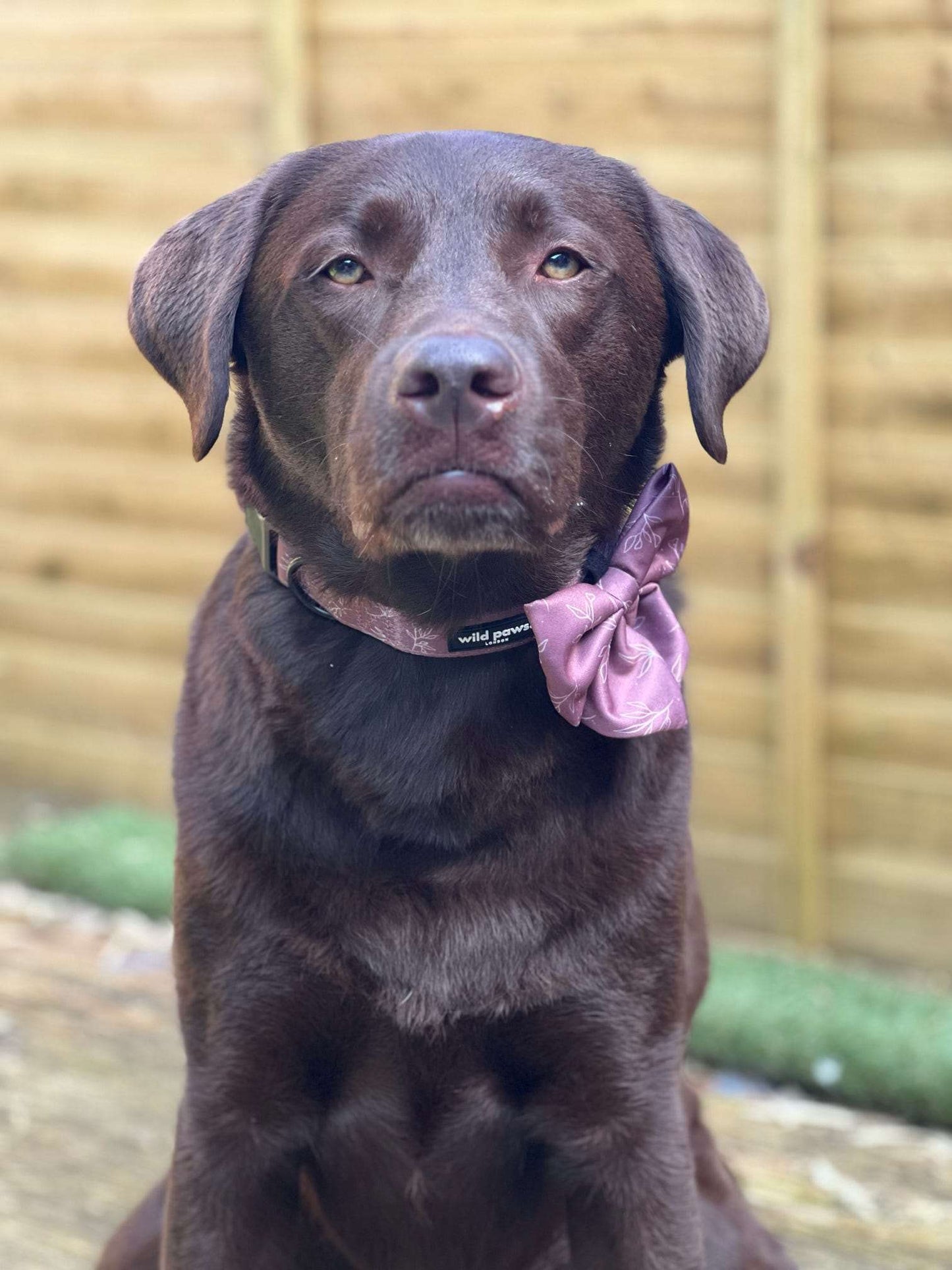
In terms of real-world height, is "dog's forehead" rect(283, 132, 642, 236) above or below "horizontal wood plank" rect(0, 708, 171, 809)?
above

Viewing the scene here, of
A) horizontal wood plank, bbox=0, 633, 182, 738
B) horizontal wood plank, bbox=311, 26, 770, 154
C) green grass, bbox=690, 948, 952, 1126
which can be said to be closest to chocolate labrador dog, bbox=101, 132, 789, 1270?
green grass, bbox=690, 948, 952, 1126

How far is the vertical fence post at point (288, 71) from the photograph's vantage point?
399cm

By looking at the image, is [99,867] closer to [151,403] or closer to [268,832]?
[151,403]

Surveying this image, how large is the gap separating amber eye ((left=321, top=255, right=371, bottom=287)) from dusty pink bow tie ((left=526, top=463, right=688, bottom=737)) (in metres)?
0.39

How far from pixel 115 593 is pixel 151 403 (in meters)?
0.57

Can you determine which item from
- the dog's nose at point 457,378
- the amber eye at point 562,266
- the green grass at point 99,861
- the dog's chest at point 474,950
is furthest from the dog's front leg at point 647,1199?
the green grass at point 99,861


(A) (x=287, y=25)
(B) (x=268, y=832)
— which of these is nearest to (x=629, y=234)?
(B) (x=268, y=832)

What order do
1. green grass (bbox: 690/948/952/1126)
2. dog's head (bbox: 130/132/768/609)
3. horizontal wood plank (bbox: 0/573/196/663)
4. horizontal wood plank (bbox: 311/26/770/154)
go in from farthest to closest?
horizontal wood plank (bbox: 0/573/196/663)
horizontal wood plank (bbox: 311/26/770/154)
green grass (bbox: 690/948/952/1126)
dog's head (bbox: 130/132/768/609)

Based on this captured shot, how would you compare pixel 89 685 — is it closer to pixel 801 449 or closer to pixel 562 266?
pixel 801 449

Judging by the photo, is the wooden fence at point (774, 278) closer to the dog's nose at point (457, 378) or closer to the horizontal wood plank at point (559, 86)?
the horizontal wood plank at point (559, 86)

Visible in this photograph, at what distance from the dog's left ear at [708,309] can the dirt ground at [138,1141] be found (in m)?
1.27

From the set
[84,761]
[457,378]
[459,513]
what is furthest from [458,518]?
[84,761]

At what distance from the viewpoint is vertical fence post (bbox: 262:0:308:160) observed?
13.1 ft

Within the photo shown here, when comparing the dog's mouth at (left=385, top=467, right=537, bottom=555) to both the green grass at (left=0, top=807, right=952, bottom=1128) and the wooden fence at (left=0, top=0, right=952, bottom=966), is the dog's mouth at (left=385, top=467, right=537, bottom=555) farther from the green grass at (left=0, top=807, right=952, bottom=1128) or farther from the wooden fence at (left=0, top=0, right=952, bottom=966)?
the wooden fence at (left=0, top=0, right=952, bottom=966)
